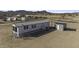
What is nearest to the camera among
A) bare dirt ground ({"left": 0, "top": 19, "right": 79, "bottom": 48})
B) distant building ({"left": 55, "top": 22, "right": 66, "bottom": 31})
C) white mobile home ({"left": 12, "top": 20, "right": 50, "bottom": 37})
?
bare dirt ground ({"left": 0, "top": 19, "right": 79, "bottom": 48})

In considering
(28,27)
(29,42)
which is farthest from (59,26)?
(29,42)

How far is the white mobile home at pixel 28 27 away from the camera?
7.52 meters

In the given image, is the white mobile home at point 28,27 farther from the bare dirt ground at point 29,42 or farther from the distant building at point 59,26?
the distant building at point 59,26

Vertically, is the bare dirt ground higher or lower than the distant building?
lower

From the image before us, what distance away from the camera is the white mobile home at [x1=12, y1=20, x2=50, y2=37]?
7523 mm

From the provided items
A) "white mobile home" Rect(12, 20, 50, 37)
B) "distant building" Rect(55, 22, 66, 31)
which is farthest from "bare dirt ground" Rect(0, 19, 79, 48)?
"distant building" Rect(55, 22, 66, 31)

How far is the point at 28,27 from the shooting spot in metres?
8.59

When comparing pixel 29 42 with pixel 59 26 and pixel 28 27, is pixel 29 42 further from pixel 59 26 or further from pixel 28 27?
pixel 59 26

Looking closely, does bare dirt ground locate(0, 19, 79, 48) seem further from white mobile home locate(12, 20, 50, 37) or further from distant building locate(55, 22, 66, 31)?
distant building locate(55, 22, 66, 31)

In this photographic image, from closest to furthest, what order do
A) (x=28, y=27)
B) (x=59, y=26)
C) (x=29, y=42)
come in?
(x=29, y=42) → (x=59, y=26) → (x=28, y=27)
